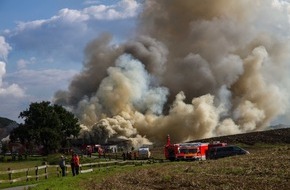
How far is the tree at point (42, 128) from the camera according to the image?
97875 mm

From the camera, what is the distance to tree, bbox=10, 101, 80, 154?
321ft

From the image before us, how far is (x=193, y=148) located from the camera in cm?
6775

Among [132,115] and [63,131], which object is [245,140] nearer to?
[63,131]

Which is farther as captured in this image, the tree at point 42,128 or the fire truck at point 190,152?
the tree at point 42,128

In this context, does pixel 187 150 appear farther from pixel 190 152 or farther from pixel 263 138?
pixel 263 138

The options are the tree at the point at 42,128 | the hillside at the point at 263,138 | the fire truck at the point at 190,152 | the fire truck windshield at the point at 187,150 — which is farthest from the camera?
the tree at the point at 42,128

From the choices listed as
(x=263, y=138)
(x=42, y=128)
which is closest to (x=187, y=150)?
(x=263, y=138)

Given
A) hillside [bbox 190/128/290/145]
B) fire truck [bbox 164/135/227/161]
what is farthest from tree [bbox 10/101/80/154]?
fire truck [bbox 164/135/227/161]

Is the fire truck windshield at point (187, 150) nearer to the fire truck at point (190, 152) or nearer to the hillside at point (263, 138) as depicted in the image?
the fire truck at point (190, 152)

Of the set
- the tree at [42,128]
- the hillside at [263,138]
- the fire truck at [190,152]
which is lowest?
the fire truck at [190,152]

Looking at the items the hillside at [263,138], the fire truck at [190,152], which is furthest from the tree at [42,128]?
the fire truck at [190,152]

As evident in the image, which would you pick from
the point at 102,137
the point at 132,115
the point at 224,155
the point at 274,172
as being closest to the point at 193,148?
the point at 224,155

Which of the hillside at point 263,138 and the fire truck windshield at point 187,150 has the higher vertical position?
the hillside at point 263,138

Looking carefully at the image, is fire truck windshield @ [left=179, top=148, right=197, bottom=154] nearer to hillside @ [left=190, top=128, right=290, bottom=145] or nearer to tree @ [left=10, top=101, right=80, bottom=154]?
hillside @ [left=190, top=128, right=290, bottom=145]
